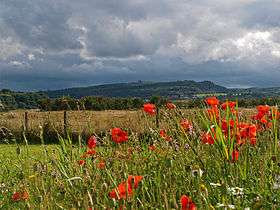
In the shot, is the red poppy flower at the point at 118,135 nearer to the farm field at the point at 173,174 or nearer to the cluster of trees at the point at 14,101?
the farm field at the point at 173,174

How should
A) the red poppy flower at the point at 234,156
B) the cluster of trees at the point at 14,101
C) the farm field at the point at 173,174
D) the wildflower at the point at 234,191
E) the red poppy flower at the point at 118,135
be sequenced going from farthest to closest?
the cluster of trees at the point at 14,101 < the red poppy flower at the point at 118,135 < the red poppy flower at the point at 234,156 < the farm field at the point at 173,174 < the wildflower at the point at 234,191

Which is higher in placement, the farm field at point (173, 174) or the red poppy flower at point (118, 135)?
the red poppy flower at point (118, 135)

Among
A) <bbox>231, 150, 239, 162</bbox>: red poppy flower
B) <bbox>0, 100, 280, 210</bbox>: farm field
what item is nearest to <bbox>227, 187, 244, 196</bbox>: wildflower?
<bbox>0, 100, 280, 210</bbox>: farm field

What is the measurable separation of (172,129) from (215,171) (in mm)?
1546

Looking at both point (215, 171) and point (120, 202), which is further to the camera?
point (215, 171)

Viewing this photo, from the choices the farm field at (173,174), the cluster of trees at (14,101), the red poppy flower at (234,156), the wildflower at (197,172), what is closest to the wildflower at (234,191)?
the farm field at (173,174)

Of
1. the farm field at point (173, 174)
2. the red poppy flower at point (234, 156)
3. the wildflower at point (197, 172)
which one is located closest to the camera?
the farm field at point (173, 174)

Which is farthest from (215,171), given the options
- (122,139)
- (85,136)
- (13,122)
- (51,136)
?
(13,122)

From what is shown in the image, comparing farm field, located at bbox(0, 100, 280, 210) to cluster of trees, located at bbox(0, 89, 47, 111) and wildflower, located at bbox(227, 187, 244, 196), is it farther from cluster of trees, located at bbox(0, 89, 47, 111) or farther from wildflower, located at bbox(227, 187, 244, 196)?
cluster of trees, located at bbox(0, 89, 47, 111)

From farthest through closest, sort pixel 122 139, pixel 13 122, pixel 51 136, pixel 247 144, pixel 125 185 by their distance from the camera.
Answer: pixel 13 122 < pixel 51 136 < pixel 122 139 < pixel 247 144 < pixel 125 185

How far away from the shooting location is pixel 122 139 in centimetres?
458

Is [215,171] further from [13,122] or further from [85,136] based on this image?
[13,122]

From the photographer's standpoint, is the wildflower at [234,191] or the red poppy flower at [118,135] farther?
the red poppy flower at [118,135]

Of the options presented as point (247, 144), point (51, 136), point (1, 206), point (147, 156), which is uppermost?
point (247, 144)
